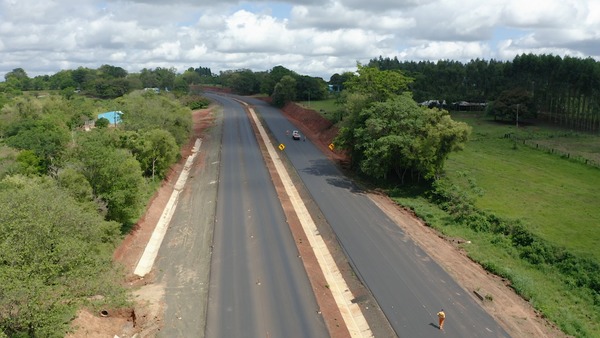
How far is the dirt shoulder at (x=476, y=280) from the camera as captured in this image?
26.8 metres

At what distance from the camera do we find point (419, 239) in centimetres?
3897

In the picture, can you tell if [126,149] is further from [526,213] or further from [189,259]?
[526,213]

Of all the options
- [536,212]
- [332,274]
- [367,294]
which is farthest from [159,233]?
[536,212]

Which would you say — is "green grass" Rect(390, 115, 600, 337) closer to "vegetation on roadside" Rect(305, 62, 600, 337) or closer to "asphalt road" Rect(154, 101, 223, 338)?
"vegetation on roadside" Rect(305, 62, 600, 337)

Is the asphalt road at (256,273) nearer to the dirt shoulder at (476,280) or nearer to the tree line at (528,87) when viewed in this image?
the dirt shoulder at (476,280)

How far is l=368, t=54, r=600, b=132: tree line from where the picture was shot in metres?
92.9

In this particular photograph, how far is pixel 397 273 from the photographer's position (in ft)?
108

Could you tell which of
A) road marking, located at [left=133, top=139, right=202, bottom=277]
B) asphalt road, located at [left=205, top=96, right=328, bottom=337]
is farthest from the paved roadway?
road marking, located at [left=133, top=139, right=202, bottom=277]

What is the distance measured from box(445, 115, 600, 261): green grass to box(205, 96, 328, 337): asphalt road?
64.8 feet

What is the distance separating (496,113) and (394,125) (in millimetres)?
55435

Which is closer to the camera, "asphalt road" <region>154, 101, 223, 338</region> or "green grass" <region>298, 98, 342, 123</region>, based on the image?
"asphalt road" <region>154, 101, 223, 338</region>

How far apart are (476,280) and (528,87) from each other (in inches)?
3559

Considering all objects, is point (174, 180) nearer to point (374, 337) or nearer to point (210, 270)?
point (210, 270)

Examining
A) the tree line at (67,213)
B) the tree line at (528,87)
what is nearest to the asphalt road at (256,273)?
the tree line at (67,213)
